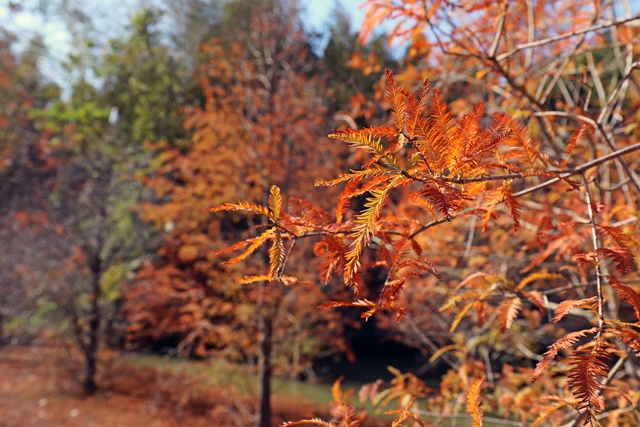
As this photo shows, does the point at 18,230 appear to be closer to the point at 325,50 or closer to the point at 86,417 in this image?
the point at 86,417

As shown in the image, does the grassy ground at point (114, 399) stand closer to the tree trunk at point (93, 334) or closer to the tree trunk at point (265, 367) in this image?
the tree trunk at point (93, 334)

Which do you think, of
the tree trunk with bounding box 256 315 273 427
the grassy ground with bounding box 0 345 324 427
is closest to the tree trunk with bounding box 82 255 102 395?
the grassy ground with bounding box 0 345 324 427

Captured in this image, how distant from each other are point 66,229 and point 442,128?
6530 millimetres

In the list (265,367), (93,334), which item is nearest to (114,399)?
(93,334)

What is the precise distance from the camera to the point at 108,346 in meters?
6.41

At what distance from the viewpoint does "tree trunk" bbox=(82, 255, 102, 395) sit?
19.2 ft

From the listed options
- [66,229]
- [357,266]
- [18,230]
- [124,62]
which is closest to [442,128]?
[357,266]

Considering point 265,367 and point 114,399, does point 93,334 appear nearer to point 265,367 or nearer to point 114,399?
point 114,399

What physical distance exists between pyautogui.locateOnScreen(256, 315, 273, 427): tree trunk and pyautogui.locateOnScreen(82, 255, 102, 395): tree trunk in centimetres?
250

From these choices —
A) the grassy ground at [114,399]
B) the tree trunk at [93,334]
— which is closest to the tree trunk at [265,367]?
the grassy ground at [114,399]

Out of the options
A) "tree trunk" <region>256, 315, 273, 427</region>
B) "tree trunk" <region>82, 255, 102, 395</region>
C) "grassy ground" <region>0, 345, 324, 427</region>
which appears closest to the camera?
"tree trunk" <region>256, 315, 273, 427</region>

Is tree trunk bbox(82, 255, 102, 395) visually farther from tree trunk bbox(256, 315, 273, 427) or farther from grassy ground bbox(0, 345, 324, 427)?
tree trunk bbox(256, 315, 273, 427)

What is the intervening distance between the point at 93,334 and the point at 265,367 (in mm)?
2562

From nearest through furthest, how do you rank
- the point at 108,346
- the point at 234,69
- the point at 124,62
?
the point at 234,69 < the point at 108,346 < the point at 124,62
